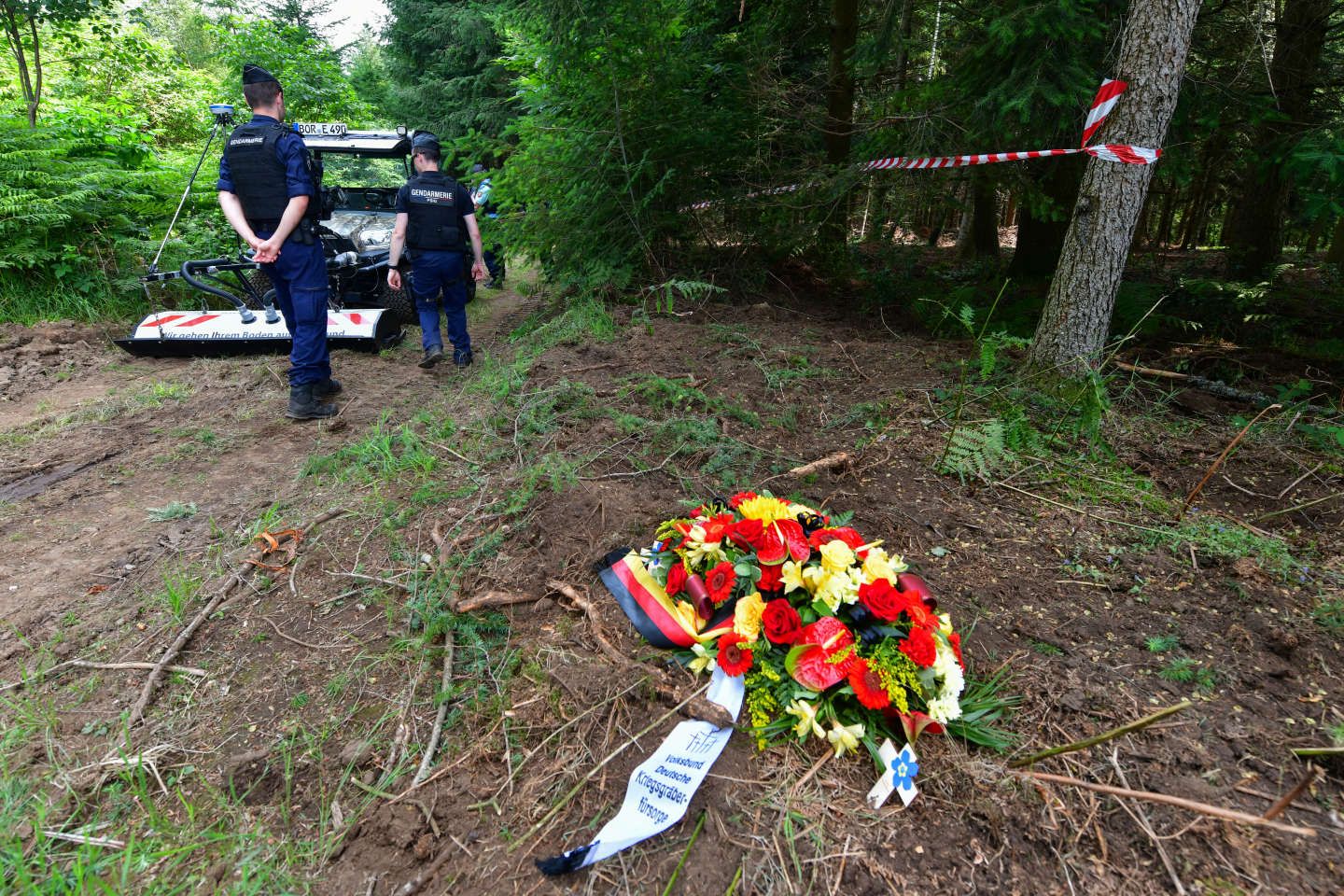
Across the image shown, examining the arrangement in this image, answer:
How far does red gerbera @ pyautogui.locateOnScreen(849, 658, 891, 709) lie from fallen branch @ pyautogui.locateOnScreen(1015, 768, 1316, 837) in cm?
41

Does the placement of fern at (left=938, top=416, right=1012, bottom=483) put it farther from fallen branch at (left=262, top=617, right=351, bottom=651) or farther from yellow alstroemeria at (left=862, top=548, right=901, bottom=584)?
fallen branch at (left=262, top=617, right=351, bottom=651)

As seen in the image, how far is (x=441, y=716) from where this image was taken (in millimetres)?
2098

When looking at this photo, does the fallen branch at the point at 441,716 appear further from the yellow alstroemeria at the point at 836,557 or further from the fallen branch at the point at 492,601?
the yellow alstroemeria at the point at 836,557

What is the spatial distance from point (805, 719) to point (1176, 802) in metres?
0.89

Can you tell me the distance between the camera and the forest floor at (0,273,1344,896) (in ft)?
5.50

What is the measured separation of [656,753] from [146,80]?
1972cm

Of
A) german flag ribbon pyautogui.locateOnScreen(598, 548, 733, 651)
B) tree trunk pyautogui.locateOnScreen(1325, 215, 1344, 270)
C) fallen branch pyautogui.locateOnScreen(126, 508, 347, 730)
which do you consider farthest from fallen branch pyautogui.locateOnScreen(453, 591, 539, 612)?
tree trunk pyautogui.locateOnScreen(1325, 215, 1344, 270)

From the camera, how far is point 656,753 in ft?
6.14

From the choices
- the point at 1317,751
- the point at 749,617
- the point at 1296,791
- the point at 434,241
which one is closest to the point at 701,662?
the point at 749,617

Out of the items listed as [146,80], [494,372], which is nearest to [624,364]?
[494,372]

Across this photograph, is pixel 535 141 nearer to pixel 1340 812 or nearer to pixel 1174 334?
pixel 1174 334

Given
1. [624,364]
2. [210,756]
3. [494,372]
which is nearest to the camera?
[210,756]

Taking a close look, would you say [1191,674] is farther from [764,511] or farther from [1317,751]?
[764,511]

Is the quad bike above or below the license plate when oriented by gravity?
below
